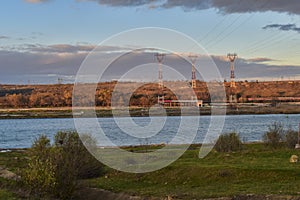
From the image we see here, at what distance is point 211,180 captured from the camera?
22031 mm

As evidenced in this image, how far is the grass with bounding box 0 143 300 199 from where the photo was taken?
762 inches

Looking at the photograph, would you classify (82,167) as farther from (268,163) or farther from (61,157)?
(268,163)

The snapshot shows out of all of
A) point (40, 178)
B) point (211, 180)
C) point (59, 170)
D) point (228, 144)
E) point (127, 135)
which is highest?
point (59, 170)

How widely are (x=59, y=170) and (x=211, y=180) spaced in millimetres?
6911

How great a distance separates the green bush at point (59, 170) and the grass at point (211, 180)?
1115 millimetres

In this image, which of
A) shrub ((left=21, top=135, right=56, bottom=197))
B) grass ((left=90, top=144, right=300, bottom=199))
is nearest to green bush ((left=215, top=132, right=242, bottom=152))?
grass ((left=90, top=144, right=300, bottom=199))

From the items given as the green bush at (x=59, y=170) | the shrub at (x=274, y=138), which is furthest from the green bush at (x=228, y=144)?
the green bush at (x=59, y=170)

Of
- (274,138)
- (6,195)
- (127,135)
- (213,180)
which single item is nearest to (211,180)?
(213,180)

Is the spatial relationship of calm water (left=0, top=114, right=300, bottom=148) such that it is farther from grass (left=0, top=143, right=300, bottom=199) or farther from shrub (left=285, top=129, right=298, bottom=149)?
grass (left=0, top=143, right=300, bottom=199)

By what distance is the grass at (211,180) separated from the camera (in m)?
19.3

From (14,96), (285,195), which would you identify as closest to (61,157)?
(285,195)

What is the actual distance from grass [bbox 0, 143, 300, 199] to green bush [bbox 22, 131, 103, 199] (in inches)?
43.9

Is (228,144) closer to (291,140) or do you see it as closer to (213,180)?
(291,140)

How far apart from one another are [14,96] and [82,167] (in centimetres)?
16369
